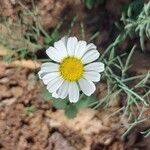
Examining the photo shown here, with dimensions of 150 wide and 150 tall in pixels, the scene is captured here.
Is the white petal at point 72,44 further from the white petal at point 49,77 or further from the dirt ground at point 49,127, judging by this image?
the dirt ground at point 49,127

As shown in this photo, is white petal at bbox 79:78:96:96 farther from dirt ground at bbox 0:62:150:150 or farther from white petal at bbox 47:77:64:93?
dirt ground at bbox 0:62:150:150

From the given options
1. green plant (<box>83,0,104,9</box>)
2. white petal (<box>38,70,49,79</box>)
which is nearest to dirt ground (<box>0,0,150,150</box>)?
green plant (<box>83,0,104,9</box>)

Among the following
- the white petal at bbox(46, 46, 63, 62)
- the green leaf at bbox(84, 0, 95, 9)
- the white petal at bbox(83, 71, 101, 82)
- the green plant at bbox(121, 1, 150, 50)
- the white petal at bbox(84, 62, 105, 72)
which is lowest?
the white petal at bbox(83, 71, 101, 82)

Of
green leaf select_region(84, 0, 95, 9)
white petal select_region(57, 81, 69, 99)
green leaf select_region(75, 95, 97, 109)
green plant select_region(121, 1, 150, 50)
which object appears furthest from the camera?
green leaf select_region(84, 0, 95, 9)

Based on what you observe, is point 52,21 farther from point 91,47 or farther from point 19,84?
point 91,47

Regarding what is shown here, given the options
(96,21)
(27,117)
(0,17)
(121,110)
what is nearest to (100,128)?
(121,110)

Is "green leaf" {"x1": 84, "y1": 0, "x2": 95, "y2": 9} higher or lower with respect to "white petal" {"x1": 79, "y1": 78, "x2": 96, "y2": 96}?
higher

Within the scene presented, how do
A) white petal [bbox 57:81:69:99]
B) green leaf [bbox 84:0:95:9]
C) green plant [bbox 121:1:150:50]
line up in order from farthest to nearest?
1. green leaf [bbox 84:0:95:9]
2. green plant [bbox 121:1:150:50]
3. white petal [bbox 57:81:69:99]

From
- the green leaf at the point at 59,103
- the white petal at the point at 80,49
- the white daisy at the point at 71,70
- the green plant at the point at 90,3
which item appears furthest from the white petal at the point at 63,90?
the green plant at the point at 90,3

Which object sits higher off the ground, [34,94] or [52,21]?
[52,21]
